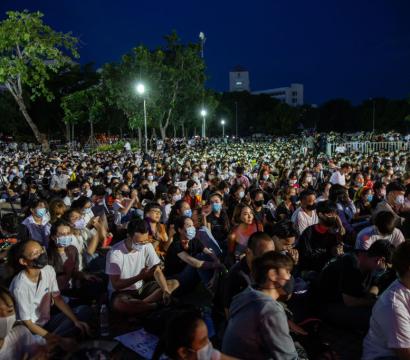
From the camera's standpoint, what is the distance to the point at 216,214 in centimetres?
782

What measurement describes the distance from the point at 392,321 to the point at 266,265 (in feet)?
3.02

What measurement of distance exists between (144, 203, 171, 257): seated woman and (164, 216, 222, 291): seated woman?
2.19 feet

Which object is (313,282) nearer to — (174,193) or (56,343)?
(56,343)

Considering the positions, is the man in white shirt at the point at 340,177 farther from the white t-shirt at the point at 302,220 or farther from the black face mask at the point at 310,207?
the white t-shirt at the point at 302,220

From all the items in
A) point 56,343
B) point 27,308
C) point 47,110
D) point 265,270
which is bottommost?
point 56,343

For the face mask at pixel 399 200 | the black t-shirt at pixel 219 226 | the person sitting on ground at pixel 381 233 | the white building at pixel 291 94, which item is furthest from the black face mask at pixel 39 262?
the white building at pixel 291 94

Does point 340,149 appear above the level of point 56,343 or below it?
above

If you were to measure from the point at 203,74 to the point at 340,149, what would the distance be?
2138 cm

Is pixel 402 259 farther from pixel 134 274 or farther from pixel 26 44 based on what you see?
pixel 26 44

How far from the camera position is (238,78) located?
134 metres

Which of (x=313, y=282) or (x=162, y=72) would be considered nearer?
(x=313, y=282)

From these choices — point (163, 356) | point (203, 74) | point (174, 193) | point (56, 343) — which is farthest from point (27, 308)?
point (203, 74)

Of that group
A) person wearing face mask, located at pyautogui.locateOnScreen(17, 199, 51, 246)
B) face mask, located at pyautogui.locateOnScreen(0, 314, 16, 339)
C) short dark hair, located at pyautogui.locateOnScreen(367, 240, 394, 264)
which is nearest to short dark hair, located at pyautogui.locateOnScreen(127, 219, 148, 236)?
face mask, located at pyautogui.locateOnScreen(0, 314, 16, 339)

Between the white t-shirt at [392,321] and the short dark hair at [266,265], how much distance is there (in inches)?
27.9
